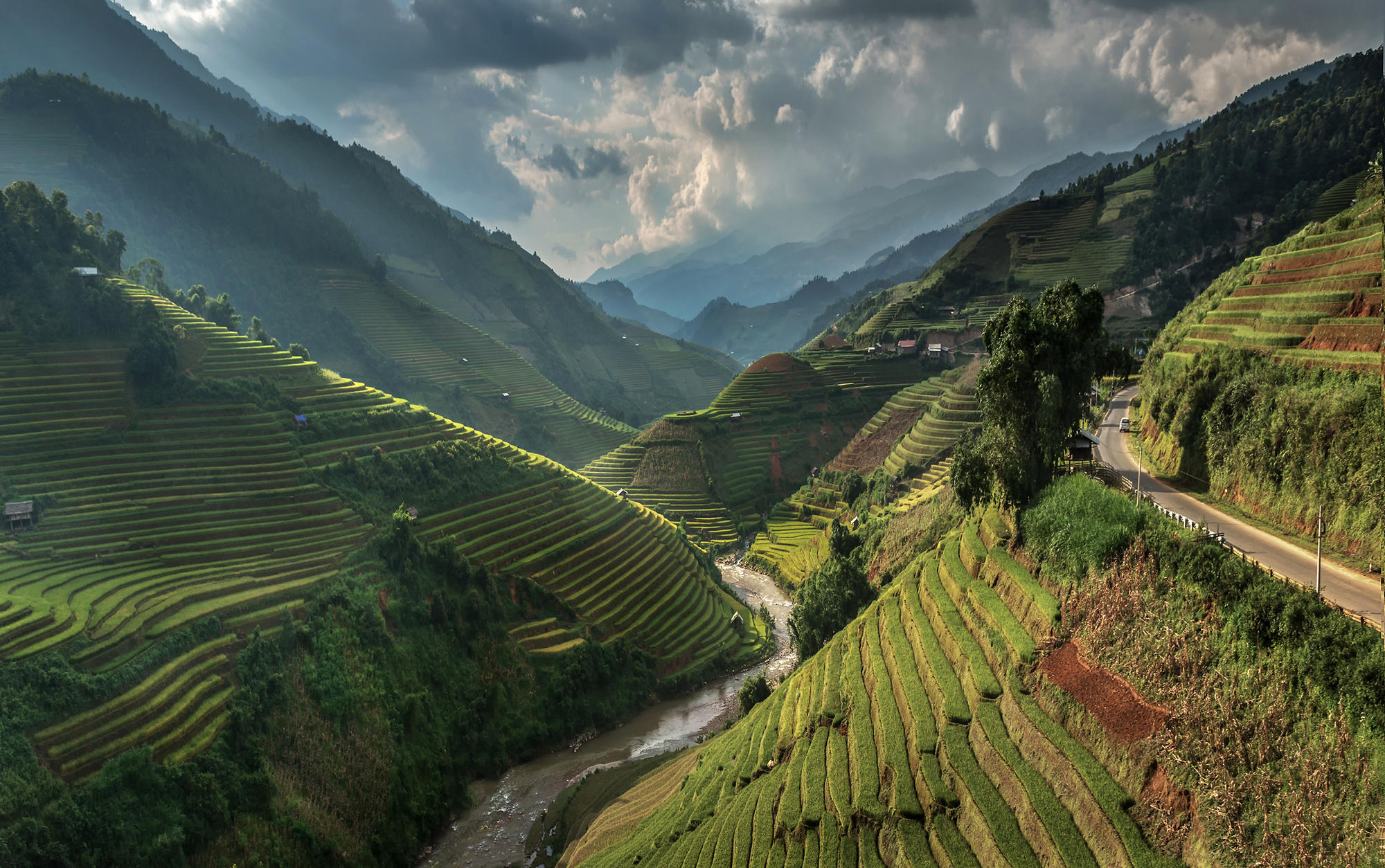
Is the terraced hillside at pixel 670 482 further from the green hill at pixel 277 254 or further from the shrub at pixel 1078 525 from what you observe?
the shrub at pixel 1078 525

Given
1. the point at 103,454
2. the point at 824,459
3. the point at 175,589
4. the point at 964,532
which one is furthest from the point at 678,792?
the point at 824,459

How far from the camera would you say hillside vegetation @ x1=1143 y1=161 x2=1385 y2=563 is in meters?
19.7

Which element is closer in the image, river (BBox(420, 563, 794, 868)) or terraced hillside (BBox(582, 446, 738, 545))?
river (BBox(420, 563, 794, 868))

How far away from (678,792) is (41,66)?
710 feet

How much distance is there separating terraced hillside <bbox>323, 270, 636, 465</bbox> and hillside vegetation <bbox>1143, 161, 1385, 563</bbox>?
10053 cm

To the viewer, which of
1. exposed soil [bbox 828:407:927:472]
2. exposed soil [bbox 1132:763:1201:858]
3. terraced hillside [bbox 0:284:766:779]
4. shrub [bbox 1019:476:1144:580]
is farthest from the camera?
exposed soil [bbox 828:407:927:472]

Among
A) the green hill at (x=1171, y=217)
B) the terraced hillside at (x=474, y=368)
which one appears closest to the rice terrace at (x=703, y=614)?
the green hill at (x=1171, y=217)

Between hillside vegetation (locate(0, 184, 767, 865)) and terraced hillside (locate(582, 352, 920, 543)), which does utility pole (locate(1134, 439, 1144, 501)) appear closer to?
hillside vegetation (locate(0, 184, 767, 865))

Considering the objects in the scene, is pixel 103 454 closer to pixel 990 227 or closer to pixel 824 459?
pixel 824 459

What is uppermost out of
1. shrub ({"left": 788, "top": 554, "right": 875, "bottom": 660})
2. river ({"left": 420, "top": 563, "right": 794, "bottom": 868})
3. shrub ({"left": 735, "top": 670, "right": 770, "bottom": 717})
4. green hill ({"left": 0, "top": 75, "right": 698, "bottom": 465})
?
green hill ({"left": 0, "top": 75, "right": 698, "bottom": 465})

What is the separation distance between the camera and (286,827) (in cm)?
2966

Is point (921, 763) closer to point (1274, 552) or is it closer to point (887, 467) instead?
point (1274, 552)

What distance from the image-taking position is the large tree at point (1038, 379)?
23.4m

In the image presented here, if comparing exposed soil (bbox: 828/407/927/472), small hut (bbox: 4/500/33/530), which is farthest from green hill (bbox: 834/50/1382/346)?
small hut (bbox: 4/500/33/530)
